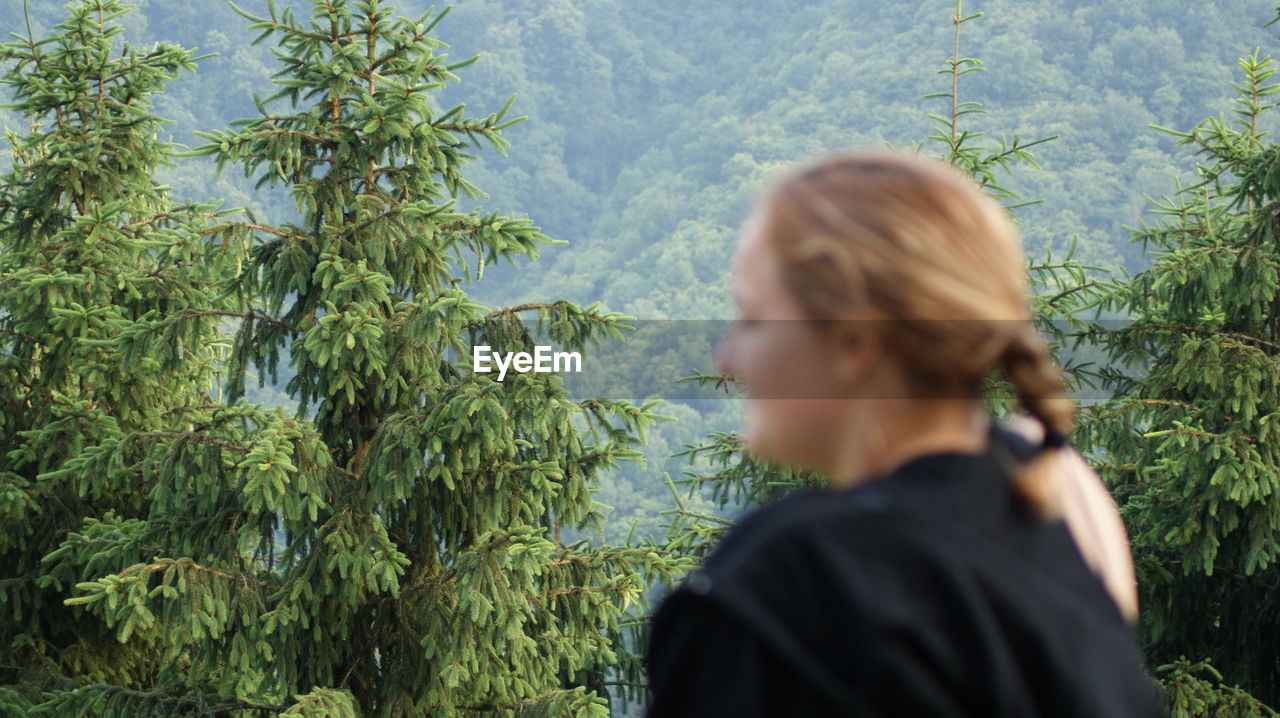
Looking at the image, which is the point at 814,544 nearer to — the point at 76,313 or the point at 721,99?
the point at 76,313

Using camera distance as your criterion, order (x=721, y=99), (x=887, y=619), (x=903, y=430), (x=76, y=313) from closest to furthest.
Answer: (x=887, y=619), (x=903, y=430), (x=76, y=313), (x=721, y=99)

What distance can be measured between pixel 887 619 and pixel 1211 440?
6.98 m

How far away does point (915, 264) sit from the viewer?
2.53 ft

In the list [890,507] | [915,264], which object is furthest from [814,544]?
[915,264]

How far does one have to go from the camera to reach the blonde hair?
77cm

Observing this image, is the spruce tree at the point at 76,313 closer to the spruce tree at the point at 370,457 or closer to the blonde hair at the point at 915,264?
the spruce tree at the point at 370,457

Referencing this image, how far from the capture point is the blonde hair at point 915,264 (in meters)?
0.77

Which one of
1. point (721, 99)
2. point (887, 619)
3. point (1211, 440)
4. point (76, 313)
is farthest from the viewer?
point (721, 99)

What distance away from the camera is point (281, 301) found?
6301 mm

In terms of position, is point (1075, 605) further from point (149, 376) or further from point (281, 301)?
point (149, 376)

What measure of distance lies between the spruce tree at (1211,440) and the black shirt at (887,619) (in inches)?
250

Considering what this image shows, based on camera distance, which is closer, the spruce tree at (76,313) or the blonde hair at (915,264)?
the blonde hair at (915,264)

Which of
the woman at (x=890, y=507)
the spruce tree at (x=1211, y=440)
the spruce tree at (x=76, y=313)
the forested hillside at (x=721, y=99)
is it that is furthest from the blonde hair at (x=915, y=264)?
the forested hillside at (x=721, y=99)

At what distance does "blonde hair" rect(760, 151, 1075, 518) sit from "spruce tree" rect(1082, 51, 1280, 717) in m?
6.31
